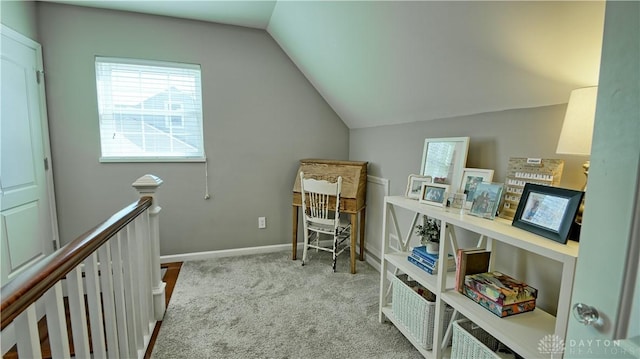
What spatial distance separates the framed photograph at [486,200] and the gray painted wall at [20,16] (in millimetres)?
3323

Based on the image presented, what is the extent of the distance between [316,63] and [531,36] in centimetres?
189

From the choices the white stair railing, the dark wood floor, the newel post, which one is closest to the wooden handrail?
the white stair railing

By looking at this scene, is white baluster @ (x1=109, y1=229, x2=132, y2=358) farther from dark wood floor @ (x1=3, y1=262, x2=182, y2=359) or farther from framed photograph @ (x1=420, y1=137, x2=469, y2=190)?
framed photograph @ (x1=420, y1=137, x2=469, y2=190)

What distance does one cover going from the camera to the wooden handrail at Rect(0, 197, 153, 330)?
0.64 m

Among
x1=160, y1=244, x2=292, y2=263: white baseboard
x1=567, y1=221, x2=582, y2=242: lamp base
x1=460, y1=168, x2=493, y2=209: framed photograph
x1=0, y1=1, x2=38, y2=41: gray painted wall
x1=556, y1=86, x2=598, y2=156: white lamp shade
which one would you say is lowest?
x1=160, y1=244, x2=292, y2=263: white baseboard

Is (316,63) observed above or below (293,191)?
above

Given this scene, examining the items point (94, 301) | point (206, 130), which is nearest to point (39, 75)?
point (206, 130)

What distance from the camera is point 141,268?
1671 mm

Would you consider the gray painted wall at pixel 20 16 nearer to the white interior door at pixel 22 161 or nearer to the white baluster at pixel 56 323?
the white interior door at pixel 22 161

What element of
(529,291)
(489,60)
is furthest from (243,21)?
(529,291)

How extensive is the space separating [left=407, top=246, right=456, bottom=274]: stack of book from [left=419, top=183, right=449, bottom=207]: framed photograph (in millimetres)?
309

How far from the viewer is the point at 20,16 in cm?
228

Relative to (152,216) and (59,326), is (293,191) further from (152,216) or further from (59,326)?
(59,326)

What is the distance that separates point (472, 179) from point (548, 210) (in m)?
0.53
